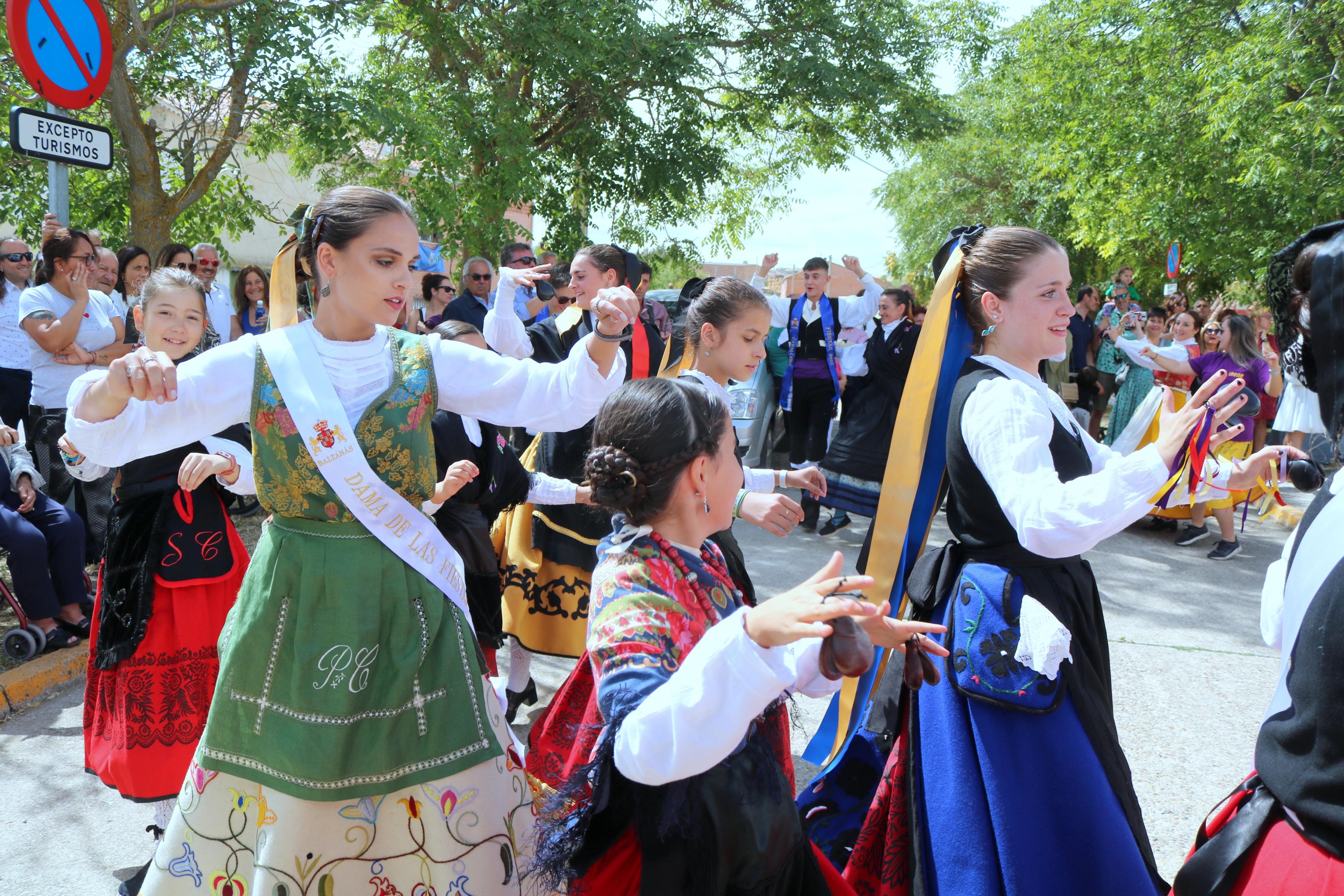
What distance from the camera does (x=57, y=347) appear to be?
5.34 meters

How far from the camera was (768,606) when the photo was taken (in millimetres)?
1372

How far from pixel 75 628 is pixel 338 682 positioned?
3439 millimetres

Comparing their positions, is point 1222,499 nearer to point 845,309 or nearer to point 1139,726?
point 845,309

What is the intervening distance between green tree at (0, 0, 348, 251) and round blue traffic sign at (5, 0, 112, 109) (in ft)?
6.33

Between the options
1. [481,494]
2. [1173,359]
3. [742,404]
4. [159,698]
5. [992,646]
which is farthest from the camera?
[1173,359]

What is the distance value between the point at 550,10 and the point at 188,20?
3147mm

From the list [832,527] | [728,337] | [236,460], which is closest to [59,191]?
[236,460]

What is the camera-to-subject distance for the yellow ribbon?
2555 millimetres

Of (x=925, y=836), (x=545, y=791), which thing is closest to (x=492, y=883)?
(x=545, y=791)

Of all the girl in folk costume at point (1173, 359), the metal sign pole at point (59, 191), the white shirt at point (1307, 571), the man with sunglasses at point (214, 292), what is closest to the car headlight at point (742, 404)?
the white shirt at point (1307, 571)

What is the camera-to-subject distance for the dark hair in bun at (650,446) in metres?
1.77

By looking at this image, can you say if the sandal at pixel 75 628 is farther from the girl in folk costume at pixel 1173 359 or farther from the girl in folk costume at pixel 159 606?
the girl in folk costume at pixel 1173 359

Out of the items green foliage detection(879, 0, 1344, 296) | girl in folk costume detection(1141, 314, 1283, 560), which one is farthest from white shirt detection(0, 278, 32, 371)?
green foliage detection(879, 0, 1344, 296)

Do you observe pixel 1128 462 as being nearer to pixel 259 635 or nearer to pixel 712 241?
pixel 259 635
